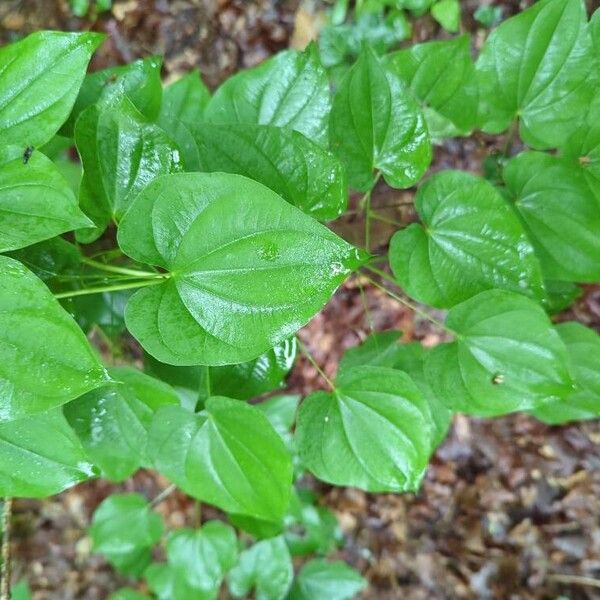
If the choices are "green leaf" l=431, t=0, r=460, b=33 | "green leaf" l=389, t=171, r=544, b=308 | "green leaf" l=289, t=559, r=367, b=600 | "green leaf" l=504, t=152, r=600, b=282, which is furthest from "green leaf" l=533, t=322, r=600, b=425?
"green leaf" l=431, t=0, r=460, b=33

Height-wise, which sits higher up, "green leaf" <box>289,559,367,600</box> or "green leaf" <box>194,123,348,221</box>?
"green leaf" <box>194,123,348,221</box>

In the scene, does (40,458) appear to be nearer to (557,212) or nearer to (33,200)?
(33,200)

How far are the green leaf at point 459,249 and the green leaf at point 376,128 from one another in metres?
0.08

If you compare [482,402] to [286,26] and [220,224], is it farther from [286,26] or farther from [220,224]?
[286,26]

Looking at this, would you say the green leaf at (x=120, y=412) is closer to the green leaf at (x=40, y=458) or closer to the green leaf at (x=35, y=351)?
the green leaf at (x=40, y=458)

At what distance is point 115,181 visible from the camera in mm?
1126

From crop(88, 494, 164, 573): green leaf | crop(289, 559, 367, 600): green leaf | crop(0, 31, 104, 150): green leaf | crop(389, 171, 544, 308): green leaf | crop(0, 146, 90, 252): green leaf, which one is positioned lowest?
crop(289, 559, 367, 600): green leaf

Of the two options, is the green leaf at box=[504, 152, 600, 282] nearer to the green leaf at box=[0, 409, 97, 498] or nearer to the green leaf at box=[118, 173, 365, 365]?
the green leaf at box=[118, 173, 365, 365]

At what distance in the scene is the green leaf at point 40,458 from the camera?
106 centimetres

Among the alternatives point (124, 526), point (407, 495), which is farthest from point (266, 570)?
point (407, 495)

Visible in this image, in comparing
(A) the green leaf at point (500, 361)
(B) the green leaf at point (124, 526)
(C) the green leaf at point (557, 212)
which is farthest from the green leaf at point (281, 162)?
(B) the green leaf at point (124, 526)

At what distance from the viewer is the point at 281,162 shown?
1139mm

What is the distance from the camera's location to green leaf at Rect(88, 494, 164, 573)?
2158 millimetres

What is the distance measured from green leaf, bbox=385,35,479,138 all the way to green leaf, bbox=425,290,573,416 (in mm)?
464
